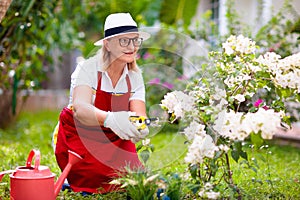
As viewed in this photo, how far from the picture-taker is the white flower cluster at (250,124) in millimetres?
2414

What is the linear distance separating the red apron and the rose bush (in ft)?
1.89

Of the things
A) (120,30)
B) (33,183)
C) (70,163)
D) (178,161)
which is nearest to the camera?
(33,183)

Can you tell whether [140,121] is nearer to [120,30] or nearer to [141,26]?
[120,30]

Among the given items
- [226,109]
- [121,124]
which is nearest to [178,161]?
[121,124]

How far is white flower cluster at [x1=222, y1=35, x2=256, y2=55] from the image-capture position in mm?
2781

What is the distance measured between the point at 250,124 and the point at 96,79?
1.16 meters

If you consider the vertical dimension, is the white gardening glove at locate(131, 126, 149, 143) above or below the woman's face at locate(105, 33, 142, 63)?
below

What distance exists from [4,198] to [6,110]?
4.04m

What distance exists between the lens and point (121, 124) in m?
2.99

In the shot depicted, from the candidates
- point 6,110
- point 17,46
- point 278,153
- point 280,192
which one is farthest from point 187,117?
point 6,110

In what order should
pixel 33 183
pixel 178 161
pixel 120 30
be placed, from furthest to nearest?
pixel 178 161
pixel 120 30
pixel 33 183

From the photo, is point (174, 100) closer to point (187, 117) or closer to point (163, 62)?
point (187, 117)

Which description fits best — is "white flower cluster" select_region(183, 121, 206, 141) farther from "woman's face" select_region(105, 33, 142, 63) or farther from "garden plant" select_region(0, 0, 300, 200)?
"woman's face" select_region(105, 33, 142, 63)

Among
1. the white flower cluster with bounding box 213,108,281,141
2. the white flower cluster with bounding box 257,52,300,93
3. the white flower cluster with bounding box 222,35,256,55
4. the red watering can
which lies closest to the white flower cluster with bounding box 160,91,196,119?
the white flower cluster with bounding box 213,108,281,141
